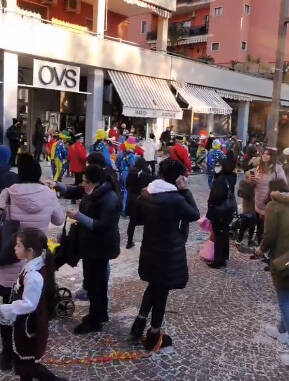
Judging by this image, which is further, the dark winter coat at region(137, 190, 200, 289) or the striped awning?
the striped awning

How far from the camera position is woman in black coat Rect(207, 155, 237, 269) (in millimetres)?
6405

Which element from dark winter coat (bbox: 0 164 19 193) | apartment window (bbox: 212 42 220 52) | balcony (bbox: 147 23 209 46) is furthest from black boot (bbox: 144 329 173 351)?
apartment window (bbox: 212 42 220 52)

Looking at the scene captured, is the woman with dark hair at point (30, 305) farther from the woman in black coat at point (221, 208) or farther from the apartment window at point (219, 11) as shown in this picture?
the apartment window at point (219, 11)

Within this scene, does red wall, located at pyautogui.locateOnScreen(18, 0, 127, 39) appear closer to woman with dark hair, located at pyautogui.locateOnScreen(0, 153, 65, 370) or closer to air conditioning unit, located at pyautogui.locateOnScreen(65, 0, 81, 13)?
air conditioning unit, located at pyautogui.locateOnScreen(65, 0, 81, 13)

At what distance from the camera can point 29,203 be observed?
3701mm

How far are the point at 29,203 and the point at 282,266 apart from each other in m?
2.23

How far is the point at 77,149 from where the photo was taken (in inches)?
407

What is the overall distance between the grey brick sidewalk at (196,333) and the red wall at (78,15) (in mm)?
14935

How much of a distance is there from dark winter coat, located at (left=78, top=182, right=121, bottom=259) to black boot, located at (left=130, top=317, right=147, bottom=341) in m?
0.64

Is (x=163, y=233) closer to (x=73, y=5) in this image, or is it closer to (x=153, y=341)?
(x=153, y=341)

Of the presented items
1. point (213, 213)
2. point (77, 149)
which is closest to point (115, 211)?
point (213, 213)

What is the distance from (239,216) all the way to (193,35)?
3547 centimetres

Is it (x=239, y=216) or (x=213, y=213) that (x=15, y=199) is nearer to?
(x=213, y=213)

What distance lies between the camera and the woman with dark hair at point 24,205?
3648 millimetres
